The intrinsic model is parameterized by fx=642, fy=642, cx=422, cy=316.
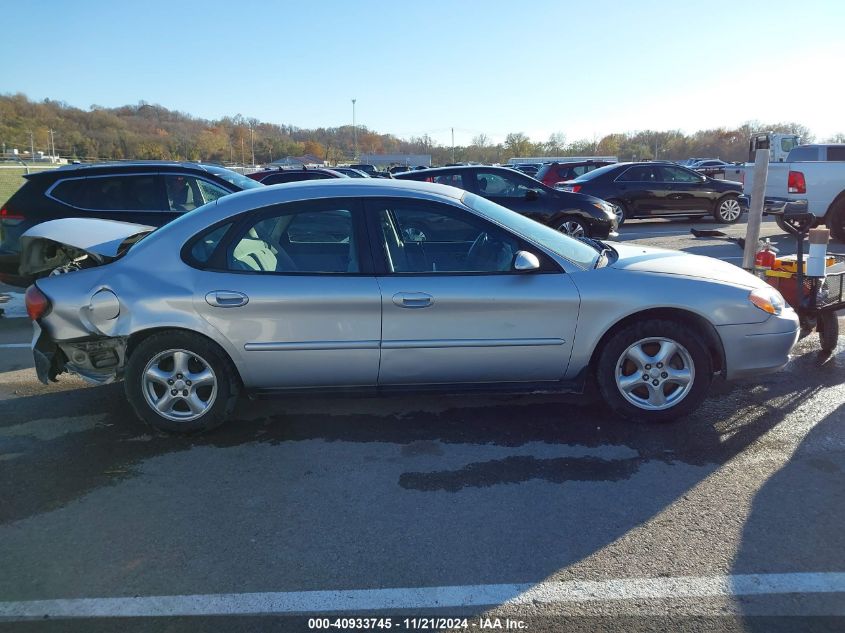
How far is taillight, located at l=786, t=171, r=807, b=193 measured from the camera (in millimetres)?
11500

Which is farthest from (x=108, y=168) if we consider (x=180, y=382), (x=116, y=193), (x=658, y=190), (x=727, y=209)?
(x=727, y=209)

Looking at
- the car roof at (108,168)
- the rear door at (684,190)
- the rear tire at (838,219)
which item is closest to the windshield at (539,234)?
the car roof at (108,168)

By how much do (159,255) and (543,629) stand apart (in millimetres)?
3160

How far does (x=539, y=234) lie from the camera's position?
444cm

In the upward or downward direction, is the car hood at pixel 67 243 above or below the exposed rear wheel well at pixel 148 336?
above

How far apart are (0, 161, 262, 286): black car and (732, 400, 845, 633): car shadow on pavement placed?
6.73 m

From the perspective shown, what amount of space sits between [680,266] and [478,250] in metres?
1.42

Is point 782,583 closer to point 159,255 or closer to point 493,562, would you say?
point 493,562

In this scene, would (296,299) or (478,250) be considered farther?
(478,250)

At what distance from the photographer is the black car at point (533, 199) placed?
11.7 m

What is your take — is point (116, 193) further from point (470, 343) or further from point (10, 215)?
point (470, 343)

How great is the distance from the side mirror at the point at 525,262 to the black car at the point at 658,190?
39.8ft

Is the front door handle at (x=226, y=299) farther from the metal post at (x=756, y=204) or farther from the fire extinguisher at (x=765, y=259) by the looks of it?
the metal post at (x=756, y=204)

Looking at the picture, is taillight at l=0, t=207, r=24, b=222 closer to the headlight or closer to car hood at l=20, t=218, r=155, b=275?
car hood at l=20, t=218, r=155, b=275
